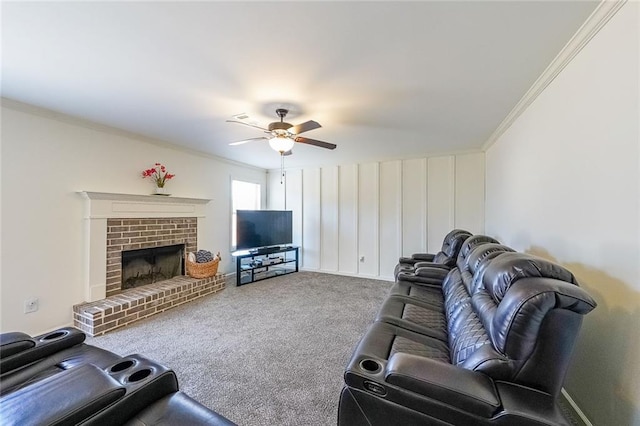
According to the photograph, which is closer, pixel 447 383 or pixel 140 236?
pixel 447 383

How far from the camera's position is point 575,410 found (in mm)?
1656

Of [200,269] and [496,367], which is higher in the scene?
[496,367]

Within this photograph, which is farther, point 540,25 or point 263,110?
A: point 263,110

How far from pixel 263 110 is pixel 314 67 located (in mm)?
982

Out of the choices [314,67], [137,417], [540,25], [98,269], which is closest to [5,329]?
[98,269]

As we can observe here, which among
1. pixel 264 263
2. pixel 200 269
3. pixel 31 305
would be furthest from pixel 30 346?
pixel 264 263

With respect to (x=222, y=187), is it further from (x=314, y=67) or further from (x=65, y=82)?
(x=314, y=67)

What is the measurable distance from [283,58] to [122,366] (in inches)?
78.4

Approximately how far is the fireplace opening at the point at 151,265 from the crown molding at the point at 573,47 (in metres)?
4.83

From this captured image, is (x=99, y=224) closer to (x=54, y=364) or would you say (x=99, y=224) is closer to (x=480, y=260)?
(x=54, y=364)

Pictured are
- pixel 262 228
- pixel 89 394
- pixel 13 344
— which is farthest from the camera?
pixel 262 228

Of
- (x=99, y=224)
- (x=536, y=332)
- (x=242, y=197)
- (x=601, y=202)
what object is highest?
(x=242, y=197)

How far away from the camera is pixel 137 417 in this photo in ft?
3.18

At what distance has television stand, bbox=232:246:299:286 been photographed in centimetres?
491
